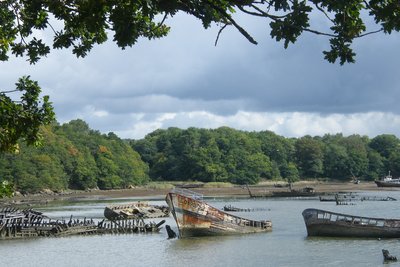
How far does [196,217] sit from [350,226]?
9954mm

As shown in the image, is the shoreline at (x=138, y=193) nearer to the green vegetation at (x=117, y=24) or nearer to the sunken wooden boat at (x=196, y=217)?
the sunken wooden boat at (x=196, y=217)

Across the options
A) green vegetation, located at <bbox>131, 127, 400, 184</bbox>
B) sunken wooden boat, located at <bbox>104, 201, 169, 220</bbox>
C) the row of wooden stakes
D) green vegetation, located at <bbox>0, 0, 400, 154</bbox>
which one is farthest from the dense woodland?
green vegetation, located at <bbox>0, 0, 400, 154</bbox>

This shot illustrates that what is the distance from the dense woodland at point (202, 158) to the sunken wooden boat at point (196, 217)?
7991 centimetres

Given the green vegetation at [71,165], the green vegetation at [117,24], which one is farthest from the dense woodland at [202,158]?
the green vegetation at [117,24]

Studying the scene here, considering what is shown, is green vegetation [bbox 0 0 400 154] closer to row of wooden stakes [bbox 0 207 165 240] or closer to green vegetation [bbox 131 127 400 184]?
row of wooden stakes [bbox 0 207 165 240]

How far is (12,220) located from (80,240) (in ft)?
16.1

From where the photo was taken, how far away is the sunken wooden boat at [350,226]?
125ft

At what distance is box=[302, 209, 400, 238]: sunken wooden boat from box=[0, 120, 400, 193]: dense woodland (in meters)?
84.3

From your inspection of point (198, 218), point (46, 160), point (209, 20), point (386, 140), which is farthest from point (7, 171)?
point (386, 140)

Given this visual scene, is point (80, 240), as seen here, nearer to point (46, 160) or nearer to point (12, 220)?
point (12, 220)

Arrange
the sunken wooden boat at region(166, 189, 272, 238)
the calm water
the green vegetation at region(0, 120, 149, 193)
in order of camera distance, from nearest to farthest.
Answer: the calm water < the sunken wooden boat at region(166, 189, 272, 238) < the green vegetation at region(0, 120, 149, 193)

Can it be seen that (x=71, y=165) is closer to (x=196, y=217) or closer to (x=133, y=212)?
(x=133, y=212)

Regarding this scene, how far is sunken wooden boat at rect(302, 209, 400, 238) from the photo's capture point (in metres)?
38.0

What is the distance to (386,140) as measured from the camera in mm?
181750
